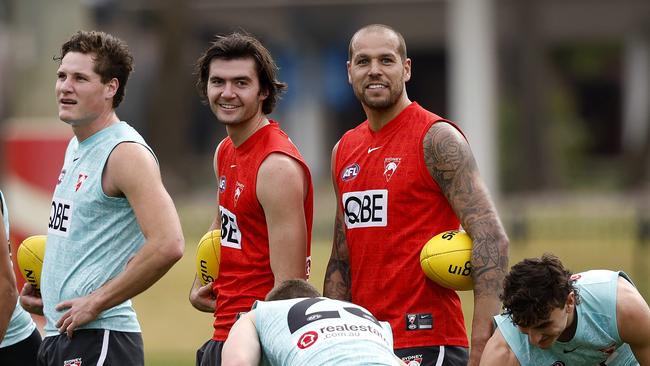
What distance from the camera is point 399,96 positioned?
6547mm

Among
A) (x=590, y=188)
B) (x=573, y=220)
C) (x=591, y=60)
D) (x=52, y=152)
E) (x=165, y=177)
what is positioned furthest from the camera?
(x=591, y=60)

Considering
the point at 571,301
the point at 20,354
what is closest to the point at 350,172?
the point at 571,301

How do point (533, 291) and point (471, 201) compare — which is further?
point (471, 201)

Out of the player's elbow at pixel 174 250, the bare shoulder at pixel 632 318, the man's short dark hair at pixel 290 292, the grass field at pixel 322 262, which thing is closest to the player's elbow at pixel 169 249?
the player's elbow at pixel 174 250

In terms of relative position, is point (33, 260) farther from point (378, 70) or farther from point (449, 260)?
point (449, 260)

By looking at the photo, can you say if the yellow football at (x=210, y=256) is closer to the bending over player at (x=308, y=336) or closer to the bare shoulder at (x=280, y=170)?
the bare shoulder at (x=280, y=170)

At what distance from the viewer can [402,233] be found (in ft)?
21.0

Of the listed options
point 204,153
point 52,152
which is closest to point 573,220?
point 52,152

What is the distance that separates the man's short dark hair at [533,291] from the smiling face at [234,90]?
4.90 feet

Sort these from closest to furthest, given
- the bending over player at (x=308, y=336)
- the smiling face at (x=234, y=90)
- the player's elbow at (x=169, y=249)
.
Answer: the bending over player at (x=308, y=336), the player's elbow at (x=169, y=249), the smiling face at (x=234, y=90)

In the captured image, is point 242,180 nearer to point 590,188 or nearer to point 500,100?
point 590,188

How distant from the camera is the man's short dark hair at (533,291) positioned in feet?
19.2

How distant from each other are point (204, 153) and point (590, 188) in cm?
1806

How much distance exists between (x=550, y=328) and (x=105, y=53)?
244 cm
